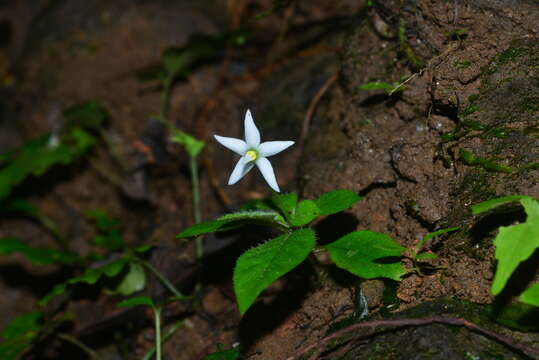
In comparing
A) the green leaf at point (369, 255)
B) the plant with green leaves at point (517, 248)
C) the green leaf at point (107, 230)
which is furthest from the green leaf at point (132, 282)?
the plant with green leaves at point (517, 248)

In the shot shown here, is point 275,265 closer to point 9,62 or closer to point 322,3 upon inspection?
point 322,3

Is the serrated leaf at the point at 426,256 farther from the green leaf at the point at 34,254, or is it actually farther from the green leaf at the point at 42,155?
the green leaf at the point at 42,155

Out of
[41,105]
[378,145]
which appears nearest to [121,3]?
[41,105]

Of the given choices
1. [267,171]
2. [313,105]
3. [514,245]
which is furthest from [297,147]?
[514,245]

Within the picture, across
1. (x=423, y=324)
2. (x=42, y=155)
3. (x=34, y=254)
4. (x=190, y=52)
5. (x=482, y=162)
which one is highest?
(x=190, y=52)

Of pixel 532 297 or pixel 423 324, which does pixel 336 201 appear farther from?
pixel 532 297

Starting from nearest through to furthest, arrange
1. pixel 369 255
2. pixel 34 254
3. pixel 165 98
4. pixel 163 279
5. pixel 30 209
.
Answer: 1. pixel 369 255
2. pixel 163 279
3. pixel 34 254
4. pixel 30 209
5. pixel 165 98
